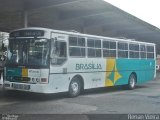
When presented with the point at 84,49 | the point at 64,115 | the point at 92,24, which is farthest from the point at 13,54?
the point at 92,24

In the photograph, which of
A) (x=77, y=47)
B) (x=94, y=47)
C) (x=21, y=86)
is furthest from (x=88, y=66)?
(x=21, y=86)

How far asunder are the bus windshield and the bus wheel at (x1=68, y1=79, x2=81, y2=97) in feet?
6.77

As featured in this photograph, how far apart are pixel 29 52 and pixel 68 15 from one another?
10090mm

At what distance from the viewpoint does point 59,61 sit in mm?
15242

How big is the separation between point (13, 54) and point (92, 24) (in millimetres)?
13351

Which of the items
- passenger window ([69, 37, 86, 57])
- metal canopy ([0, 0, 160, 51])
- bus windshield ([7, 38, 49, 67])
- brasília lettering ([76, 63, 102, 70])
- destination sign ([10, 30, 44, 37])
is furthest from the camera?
metal canopy ([0, 0, 160, 51])

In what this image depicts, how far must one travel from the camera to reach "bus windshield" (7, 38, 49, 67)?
14609 mm

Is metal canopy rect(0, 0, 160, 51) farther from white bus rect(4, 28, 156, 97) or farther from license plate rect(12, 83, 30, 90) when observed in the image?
license plate rect(12, 83, 30, 90)

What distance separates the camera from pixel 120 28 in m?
32.2

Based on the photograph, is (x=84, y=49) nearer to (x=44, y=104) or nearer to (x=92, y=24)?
(x=44, y=104)

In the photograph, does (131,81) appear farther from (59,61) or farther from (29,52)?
(29,52)

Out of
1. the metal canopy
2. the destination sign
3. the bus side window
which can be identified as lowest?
the bus side window

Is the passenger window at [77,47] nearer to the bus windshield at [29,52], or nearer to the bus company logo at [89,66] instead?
the bus company logo at [89,66]

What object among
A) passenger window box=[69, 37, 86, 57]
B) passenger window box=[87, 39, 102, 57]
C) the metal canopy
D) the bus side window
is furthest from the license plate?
the metal canopy
